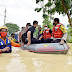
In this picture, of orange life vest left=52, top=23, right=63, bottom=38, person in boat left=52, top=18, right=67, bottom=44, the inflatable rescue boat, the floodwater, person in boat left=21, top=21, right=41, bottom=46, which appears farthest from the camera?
person in boat left=21, top=21, right=41, bottom=46

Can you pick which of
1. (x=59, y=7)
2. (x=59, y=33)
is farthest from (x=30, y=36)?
(x=59, y=7)

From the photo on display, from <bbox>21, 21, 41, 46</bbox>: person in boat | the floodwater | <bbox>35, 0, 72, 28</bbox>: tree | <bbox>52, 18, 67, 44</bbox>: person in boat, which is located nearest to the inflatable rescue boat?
<bbox>52, 18, 67, 44</bbox>: person in boat

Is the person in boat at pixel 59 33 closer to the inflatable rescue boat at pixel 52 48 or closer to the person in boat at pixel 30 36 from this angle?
the inflatable rescue boat at pixel 52 48

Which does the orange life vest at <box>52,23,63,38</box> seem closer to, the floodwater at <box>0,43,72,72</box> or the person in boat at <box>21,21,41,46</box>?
the person in boat at <box>21,21,41,46</box>

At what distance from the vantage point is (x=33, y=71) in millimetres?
2762

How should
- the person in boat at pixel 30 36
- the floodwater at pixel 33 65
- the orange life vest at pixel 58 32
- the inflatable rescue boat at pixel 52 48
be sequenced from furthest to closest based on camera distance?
the person in boat at pixel 30 36 → the orange life vest at pixel 58 32 → the inflatable rescue boat at pixel 52 48 → the floodwater at pixel 33 65

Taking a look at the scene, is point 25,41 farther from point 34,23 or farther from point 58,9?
point 58,9

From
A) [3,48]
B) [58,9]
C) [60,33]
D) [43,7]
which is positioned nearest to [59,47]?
[60,33]

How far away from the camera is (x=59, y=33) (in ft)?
20.1

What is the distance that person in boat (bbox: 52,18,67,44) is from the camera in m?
5.90

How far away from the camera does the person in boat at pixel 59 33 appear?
5903mm

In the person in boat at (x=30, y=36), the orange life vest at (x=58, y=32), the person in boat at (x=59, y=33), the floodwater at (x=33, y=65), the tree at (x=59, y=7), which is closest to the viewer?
the floodwater at (x=33, y=65)

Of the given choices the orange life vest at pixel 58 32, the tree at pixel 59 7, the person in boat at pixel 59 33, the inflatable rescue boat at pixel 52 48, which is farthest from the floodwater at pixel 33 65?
the tree at pixel 59 7

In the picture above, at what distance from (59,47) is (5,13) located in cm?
4588
